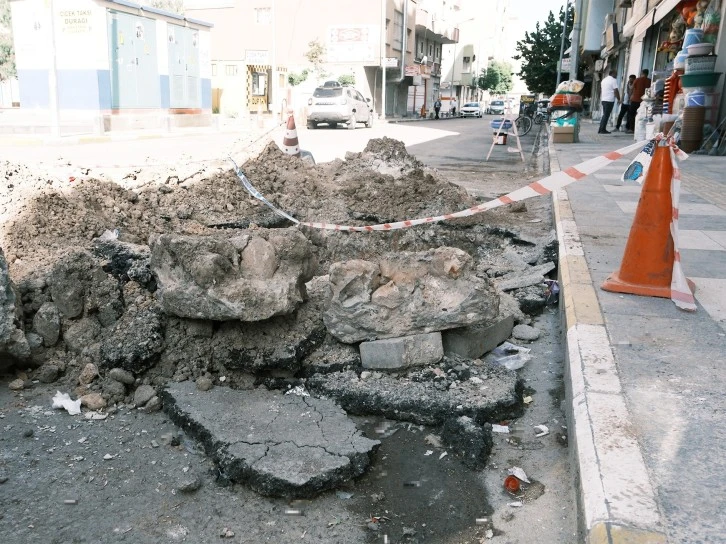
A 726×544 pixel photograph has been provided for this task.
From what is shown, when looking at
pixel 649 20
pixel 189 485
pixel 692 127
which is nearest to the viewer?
pixel 189 485

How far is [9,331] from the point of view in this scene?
358 cm

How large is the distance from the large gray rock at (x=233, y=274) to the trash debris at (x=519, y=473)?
1.53 metres

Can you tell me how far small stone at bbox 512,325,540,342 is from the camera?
4312 mm

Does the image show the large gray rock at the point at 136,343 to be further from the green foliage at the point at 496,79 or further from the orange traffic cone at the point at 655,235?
the green foliage at the point at 496,79

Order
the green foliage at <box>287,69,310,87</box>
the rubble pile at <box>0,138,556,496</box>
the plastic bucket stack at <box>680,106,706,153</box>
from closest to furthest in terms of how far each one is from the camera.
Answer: the rubble pile at <box>0,138,556,496</box> < the plastic bucket stack at <box>680,106,706,153</box> < the green foliage at <box>287,69,310,87</box>

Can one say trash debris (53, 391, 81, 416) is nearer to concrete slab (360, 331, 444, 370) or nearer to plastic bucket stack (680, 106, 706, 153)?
concrete slab (360, 331, 444, 370)

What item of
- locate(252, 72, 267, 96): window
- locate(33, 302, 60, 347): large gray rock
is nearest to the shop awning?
locate(33, 302, 60, 347): large gray rock

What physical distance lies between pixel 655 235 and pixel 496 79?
101002mm

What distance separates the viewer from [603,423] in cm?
261

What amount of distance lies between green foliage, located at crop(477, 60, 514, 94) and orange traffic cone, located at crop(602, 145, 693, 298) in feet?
308

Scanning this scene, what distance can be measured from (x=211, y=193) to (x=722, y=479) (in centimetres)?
582

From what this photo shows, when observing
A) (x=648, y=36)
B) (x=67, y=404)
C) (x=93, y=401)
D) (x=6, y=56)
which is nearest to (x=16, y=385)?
(x=67, y=404)

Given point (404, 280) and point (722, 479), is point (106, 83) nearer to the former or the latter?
point (404, 280)

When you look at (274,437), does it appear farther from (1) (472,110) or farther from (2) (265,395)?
(1) (472,110)
